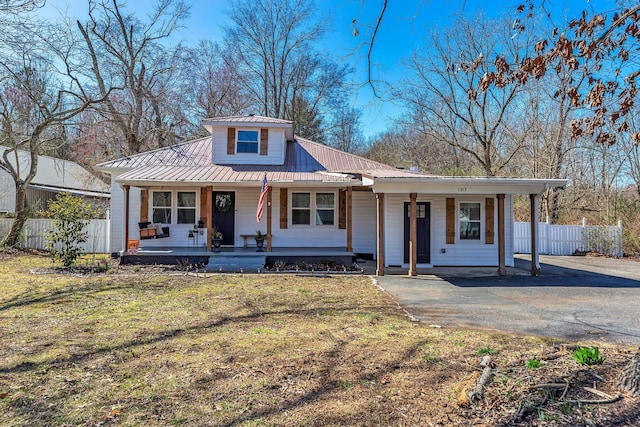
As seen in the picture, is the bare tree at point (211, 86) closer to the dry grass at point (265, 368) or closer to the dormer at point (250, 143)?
the dormer at point (250, 143)

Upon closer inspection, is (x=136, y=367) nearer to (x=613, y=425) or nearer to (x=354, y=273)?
(x=613, y=425)

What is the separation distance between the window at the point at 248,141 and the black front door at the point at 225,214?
202 centimetres

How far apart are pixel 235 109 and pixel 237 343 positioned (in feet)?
79.9

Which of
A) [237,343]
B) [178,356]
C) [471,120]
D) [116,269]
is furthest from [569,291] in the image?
[471,120]

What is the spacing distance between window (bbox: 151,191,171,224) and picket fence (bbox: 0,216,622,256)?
2801mm

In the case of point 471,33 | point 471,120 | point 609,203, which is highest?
point 471,33

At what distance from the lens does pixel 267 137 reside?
1464cm

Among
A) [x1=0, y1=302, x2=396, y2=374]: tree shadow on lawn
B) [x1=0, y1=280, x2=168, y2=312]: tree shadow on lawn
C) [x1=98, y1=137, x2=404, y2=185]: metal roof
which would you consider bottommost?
[x1=0, y1=302, x2=396, y2=374]: tree shadow on lawn

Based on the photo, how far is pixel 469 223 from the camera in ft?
40.1

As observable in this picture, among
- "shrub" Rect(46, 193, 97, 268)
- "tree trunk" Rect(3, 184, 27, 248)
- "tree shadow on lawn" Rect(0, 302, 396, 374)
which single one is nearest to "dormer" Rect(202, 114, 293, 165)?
"shrub" Rect(46, 193, 97, 268)

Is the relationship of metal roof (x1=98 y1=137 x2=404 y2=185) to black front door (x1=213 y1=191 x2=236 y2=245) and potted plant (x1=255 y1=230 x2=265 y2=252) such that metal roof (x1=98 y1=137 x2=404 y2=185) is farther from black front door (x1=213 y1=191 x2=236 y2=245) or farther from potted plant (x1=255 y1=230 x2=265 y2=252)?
potted plant (x1=255 y1=230 x2=265 y2=252)

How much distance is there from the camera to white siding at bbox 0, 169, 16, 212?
783 inches

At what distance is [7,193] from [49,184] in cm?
256

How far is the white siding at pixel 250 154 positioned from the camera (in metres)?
14.5
